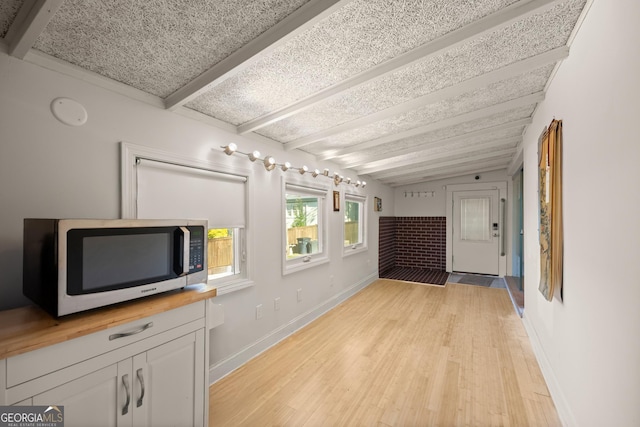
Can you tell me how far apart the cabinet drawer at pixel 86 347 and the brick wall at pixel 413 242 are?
4894 mm

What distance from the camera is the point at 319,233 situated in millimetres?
3680

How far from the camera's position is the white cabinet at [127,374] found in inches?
37.5

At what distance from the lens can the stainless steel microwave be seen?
3.49ft

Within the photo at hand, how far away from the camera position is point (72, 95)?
1.43 meters

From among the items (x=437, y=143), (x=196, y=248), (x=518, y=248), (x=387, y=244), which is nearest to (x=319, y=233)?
(x=437, y=143)

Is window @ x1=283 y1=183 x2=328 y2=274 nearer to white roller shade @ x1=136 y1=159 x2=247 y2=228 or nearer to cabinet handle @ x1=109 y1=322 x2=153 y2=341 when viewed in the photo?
white roller shade @ x1=136 y1=159 x2=247 y2=228

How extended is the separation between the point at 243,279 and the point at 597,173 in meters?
2.43

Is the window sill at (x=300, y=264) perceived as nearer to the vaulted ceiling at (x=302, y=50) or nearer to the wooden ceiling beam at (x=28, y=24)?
the vaulted ceiling at (x=302, y=50)

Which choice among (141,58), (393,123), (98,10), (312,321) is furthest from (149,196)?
(312,321)

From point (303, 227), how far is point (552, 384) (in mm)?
2677

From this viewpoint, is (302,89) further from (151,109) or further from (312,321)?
(312,321)

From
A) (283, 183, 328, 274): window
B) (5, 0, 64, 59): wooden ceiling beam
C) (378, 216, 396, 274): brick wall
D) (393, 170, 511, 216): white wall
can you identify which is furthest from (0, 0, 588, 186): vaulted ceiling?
(393, 170, 511, 216): white wall

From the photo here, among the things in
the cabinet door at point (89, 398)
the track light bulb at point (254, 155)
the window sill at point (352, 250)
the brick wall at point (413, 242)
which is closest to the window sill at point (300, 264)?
the window sill at point (352, 250)

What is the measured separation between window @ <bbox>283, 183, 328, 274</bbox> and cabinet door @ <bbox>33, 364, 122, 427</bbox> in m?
1.82
